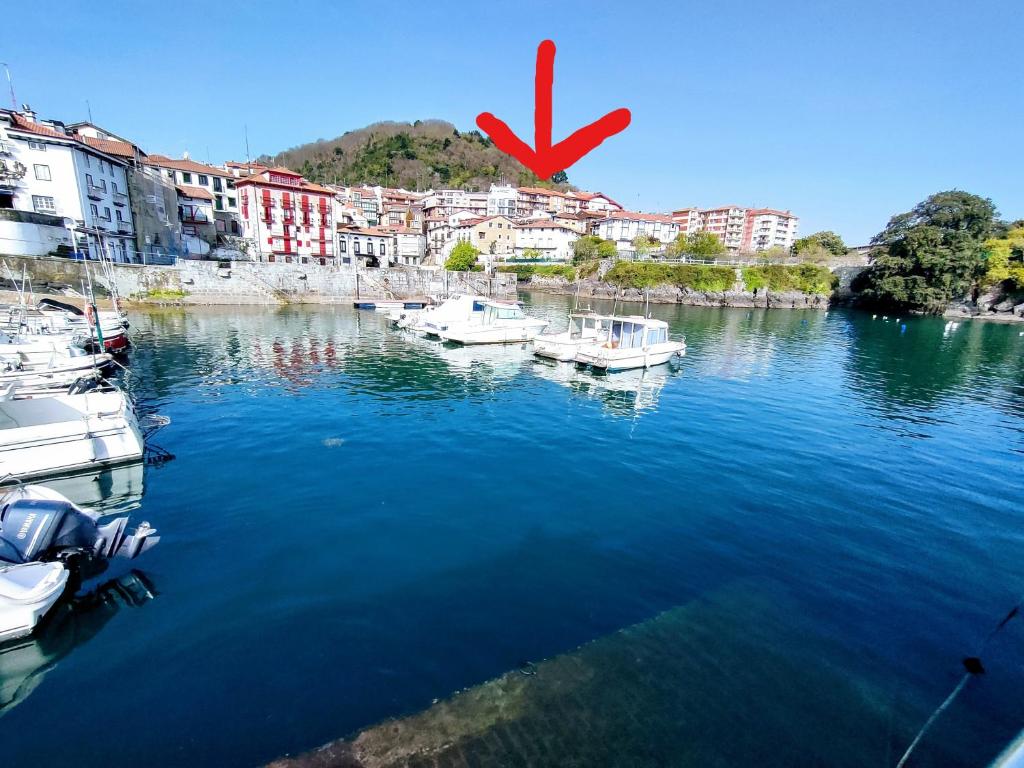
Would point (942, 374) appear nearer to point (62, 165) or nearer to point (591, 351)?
point (591, 351)

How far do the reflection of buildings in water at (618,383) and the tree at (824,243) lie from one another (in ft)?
300

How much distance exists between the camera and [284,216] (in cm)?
6475

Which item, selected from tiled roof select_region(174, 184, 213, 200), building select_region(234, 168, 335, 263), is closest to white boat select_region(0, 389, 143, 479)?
building select_region(234, 168, 335, 263)

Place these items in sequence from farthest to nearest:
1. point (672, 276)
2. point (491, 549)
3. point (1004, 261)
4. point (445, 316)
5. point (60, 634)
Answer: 1. point (672, 276)
2. point (1004, 261)
3. point (445, 316)
4. point (491, 549)
5. point (60, 634)

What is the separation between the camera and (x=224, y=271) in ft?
164

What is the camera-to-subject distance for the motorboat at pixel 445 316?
35906 mm

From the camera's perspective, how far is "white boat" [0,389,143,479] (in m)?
11.6

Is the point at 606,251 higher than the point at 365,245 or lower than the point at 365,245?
higher

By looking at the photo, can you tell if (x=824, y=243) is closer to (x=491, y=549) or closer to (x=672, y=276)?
(x=672, y=276)

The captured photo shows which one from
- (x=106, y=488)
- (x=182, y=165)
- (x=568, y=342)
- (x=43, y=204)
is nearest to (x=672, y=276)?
(x=568, y=342)

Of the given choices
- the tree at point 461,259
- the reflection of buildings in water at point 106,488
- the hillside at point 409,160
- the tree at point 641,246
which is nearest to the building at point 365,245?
the tree at point 461,259

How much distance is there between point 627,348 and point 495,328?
10658mm

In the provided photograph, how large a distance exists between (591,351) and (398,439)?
50.2ft

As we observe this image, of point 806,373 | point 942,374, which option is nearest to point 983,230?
point 942,374
